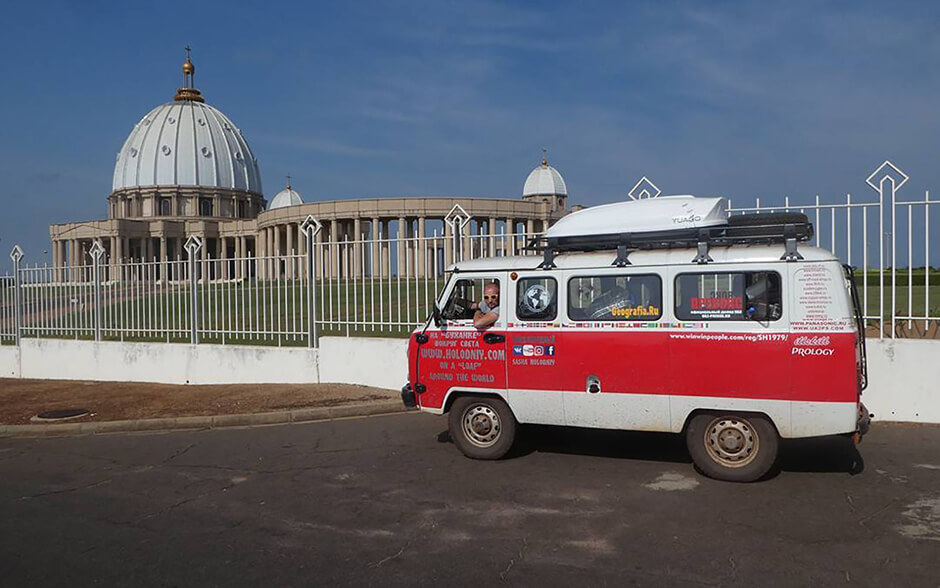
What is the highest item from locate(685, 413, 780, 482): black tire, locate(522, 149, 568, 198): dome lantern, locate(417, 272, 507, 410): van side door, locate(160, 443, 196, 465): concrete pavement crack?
locate(522, 149, 568, 198): dome lantern

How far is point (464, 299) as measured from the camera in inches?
318

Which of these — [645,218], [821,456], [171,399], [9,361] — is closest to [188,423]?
[171,399]

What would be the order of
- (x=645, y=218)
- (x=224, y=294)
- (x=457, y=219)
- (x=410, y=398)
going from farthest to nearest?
(x=224, y=294), (x=457, y=219), (x=410, y=398), (x=645, y=218)

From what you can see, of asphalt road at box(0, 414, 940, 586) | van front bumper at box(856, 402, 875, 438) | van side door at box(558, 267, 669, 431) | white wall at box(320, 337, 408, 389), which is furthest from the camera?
white wall at box(320, 337, 408, 389)

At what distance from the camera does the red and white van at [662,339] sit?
6.48 m

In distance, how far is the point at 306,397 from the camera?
11641 mm

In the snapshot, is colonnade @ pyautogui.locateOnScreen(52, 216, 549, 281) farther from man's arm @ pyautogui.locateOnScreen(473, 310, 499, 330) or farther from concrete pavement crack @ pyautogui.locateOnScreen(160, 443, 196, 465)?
concrete pavement crack @ pyautogui.locateOnScreen(160, 443, 196, 465)

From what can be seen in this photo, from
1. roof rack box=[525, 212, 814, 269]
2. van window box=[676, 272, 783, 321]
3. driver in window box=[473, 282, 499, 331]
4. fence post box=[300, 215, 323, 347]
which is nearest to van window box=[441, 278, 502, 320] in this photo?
driver in window box=[473, 282, 499, 331]

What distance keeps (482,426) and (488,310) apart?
129 cm

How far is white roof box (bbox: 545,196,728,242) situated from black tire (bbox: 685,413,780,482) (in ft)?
6.32

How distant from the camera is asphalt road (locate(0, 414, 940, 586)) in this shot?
15.7ft

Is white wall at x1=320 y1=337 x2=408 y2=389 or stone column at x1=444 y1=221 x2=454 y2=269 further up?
stone column at x1=444 y1=221 x2=454 y2=269

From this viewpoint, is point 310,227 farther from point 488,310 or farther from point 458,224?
point 488,310

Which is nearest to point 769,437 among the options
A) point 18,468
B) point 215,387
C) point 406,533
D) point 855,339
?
point 855,339
